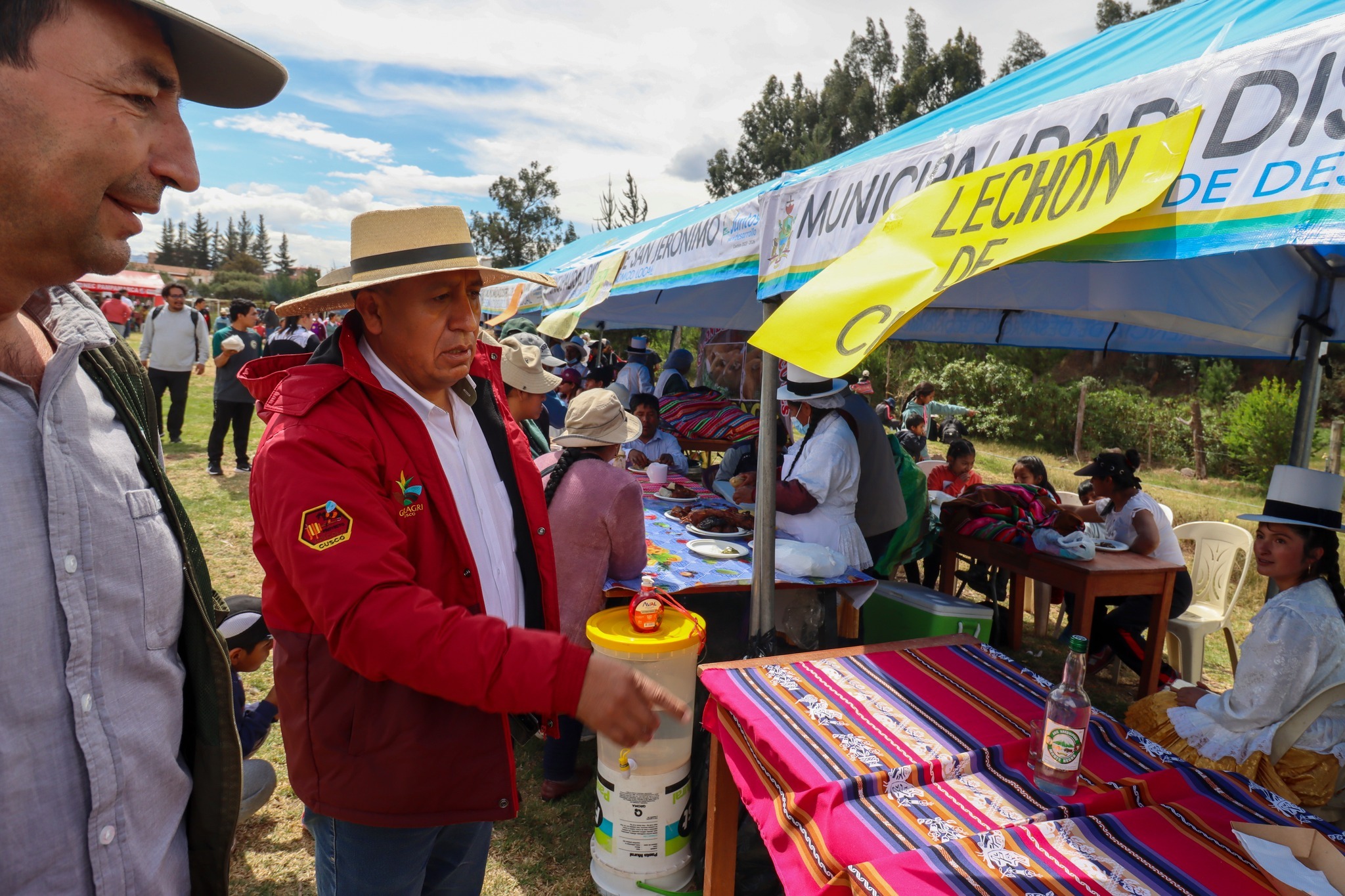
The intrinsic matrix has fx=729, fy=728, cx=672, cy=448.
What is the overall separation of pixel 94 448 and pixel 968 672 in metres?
2.31

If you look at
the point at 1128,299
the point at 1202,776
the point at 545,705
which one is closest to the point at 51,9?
the point at 545,705

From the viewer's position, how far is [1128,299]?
358cm

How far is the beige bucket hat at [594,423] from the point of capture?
314 centimetres

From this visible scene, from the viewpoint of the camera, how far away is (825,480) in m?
3.82

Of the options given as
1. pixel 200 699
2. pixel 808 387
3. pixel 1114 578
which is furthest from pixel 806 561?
pixel 200 699

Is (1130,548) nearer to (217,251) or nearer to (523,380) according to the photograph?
(523,380)

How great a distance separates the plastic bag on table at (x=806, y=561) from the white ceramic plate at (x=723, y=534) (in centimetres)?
46

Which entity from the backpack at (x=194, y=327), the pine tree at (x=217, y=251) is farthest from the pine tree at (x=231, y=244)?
the backpack at (x=194, y=327)

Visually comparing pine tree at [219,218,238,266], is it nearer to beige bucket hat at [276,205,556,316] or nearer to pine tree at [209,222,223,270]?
pine tree at [209,222,223,270]

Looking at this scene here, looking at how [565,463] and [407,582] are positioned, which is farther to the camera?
[565,463]

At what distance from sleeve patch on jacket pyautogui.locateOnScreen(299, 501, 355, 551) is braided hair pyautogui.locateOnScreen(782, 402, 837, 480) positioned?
302 centimetres

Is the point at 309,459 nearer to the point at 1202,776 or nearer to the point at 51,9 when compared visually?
the point at 51,9

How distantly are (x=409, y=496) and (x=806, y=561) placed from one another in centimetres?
256

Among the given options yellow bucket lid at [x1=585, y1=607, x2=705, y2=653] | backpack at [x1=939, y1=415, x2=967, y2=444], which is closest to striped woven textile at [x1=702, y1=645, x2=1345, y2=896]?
yellow bucket lid at [x1=585, y1=607, x2=705, y2=653]
